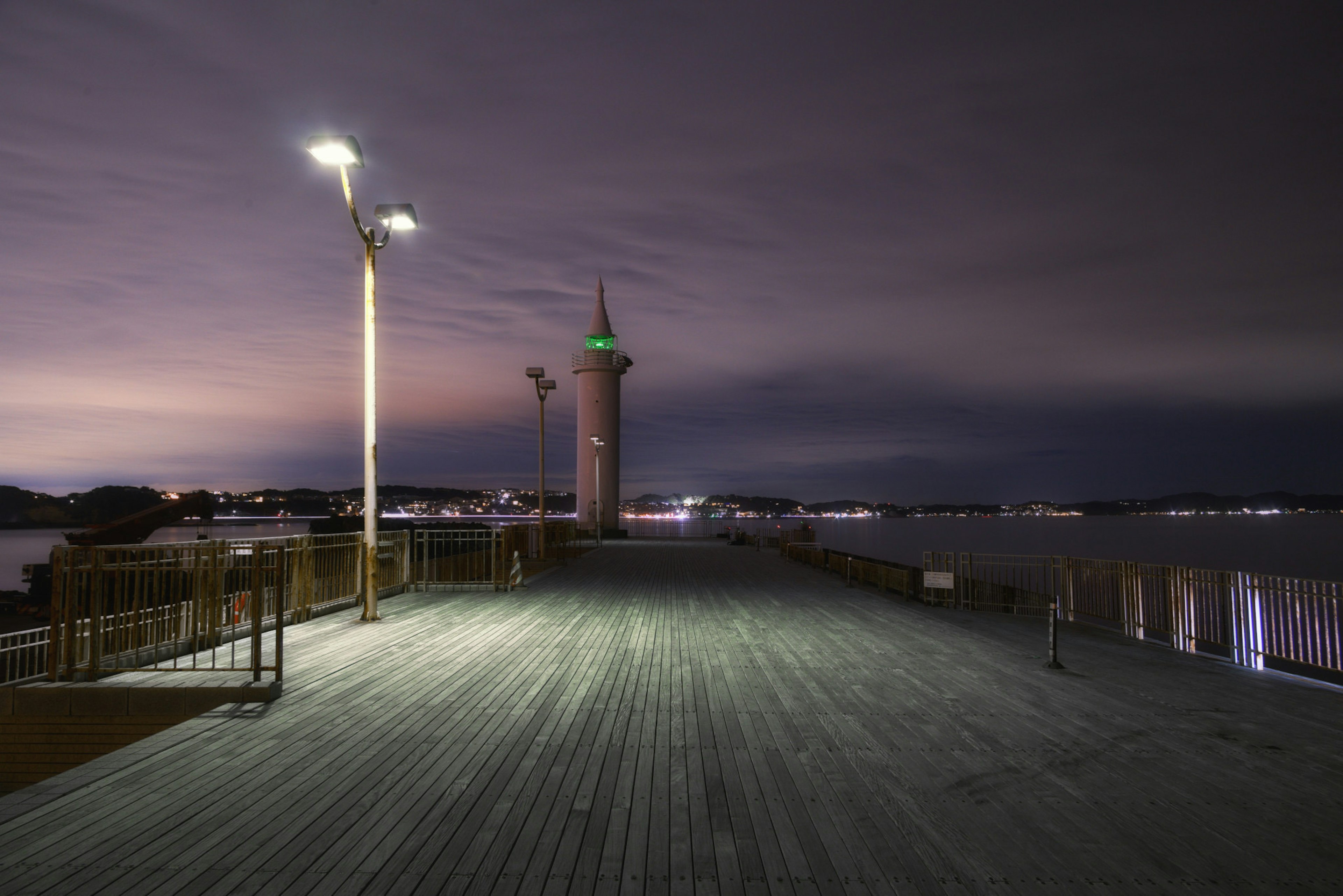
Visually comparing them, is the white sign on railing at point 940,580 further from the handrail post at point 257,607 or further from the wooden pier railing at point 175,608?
the handrail post at point 257,607

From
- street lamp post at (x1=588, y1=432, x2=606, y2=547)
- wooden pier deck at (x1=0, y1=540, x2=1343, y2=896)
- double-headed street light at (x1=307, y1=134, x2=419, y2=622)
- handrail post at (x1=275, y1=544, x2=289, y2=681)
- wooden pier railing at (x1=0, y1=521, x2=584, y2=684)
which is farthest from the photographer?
street lamp post at (x1=588, y1=432, x2=606, y2=547)

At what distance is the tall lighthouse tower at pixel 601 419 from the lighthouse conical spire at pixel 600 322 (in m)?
0.04

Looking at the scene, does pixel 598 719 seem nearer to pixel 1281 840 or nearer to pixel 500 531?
pixel 1281 840

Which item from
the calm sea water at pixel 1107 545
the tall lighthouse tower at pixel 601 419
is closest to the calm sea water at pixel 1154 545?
the calm sea water at pixel 1107 545

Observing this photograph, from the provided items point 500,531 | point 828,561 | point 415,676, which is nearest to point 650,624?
point 415,676

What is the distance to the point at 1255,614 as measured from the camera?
912cm

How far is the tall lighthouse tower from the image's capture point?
51344 millimetres

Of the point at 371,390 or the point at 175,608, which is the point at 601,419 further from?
the point at 175,608

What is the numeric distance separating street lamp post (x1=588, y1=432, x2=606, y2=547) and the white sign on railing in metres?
30.3

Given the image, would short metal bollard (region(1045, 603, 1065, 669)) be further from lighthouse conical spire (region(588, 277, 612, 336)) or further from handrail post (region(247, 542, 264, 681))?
lighthouse conical spire (region(588, 277, 612, 336))

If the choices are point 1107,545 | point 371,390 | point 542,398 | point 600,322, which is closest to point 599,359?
point 600,322

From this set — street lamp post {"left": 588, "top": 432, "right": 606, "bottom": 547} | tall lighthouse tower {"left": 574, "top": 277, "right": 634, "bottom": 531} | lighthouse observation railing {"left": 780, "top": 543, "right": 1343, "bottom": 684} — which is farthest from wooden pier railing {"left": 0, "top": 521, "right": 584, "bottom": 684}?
tall lighthouse tower {"left": 574, "top": 277, "right": 634, "bottom": 531}

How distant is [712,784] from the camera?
4.85 meters

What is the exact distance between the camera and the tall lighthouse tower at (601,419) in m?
51.3
